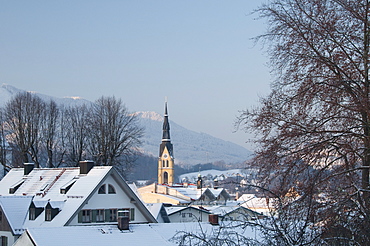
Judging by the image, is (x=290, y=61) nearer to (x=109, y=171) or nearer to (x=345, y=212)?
(x=345, y=212)

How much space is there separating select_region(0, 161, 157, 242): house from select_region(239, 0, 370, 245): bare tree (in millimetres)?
23443

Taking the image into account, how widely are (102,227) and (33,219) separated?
9.70 meters

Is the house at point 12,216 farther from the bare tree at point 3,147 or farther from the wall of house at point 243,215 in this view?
the wall of house at point 243,215

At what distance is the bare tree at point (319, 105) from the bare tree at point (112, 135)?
4056 cm

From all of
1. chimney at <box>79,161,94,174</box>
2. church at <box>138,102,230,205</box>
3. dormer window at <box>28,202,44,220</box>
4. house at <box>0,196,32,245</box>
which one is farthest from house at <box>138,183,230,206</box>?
dormer window at <box>28,202,44,220</box>

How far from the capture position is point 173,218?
57656mm

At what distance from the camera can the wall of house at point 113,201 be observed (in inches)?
1344

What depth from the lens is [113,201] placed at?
114 feet

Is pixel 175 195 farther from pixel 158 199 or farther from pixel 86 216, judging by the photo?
pixel 86 216

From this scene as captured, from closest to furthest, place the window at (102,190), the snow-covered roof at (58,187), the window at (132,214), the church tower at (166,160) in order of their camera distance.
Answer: the snow-covered roof at (58,187) → the window at (102,190) → the window at (132,214) → the church tower at (166,160)

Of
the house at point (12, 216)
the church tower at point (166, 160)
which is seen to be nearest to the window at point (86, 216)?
the house at point (12, 216)

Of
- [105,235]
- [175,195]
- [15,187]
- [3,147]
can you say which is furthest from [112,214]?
[175,195]

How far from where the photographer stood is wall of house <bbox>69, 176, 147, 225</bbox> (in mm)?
34125

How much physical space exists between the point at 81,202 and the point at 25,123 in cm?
2300
